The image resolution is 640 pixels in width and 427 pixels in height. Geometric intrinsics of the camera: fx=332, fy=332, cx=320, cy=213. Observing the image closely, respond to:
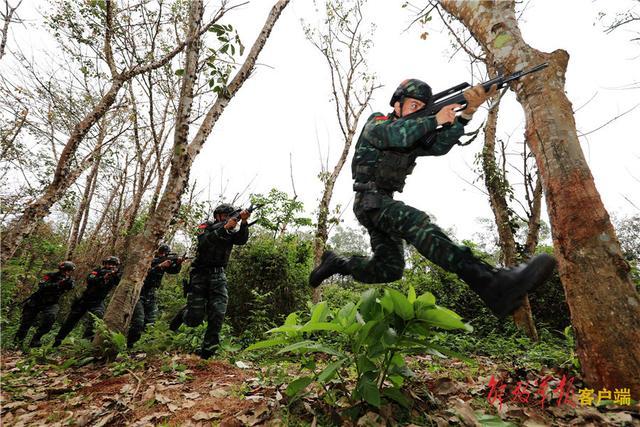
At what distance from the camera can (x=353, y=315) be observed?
1.99 meters

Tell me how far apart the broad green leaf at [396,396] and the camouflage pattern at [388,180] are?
887 millimetres

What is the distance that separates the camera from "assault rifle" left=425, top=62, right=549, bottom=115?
2629mm

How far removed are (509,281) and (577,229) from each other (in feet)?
3.83

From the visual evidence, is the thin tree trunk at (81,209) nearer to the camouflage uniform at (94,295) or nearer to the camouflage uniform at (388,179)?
the camouflage uniform at (94,295)

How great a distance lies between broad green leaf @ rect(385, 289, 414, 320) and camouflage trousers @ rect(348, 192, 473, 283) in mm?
474

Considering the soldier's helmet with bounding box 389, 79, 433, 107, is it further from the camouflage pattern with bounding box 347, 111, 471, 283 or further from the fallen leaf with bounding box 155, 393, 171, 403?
the fallen leaf with bounding box 155, 393, 171, 403

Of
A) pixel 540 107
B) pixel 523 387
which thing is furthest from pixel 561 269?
pixel 540 107

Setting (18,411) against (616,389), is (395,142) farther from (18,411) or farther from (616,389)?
(18,411)

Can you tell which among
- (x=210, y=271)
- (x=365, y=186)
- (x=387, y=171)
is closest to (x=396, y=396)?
(x=365, y=186)

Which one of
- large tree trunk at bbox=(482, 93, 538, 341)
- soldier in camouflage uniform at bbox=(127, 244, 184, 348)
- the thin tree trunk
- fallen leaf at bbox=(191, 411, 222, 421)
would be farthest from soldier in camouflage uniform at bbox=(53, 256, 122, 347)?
large tree trunk at bbox=(482, 93, 538, 341)

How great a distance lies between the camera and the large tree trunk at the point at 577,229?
2283mm

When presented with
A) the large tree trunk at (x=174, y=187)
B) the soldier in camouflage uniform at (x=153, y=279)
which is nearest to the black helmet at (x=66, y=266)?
the soldier in camouflage uniform at (x=153, y=279)

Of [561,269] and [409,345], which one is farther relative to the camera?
[561,269]

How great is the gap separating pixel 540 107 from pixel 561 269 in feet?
4.74
